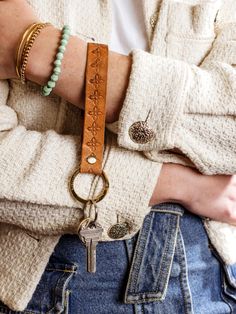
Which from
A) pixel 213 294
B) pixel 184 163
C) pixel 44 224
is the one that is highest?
pixel 184 163

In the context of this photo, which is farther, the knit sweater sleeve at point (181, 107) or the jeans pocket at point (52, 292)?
the jeans pocket at point (52, 292)

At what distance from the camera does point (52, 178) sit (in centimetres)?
70

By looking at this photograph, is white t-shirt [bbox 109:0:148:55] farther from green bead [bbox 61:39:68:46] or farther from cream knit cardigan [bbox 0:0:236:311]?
green bead [bbox 61:39:68:46]

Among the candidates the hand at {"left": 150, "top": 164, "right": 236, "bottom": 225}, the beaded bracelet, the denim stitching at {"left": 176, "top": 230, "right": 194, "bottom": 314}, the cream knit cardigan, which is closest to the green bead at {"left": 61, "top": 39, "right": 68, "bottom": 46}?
the beaded bracelet

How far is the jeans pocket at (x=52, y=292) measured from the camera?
2.55ft

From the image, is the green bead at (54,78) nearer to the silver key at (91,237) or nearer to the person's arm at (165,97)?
the person's arm at (165,97)

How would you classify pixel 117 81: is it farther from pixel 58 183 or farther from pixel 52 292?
pixel 52 292

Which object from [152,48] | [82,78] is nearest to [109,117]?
[82,78]

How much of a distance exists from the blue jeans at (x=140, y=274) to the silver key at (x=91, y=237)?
0.22 ft

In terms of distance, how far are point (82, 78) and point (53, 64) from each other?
0.05 meters

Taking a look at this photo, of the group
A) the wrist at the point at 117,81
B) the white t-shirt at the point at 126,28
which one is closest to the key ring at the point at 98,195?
the wrist at the point at 117,81

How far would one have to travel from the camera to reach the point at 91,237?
2.25ft

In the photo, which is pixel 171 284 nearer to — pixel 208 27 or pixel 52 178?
pixel 52 178

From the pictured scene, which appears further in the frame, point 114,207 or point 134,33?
point 134,33
